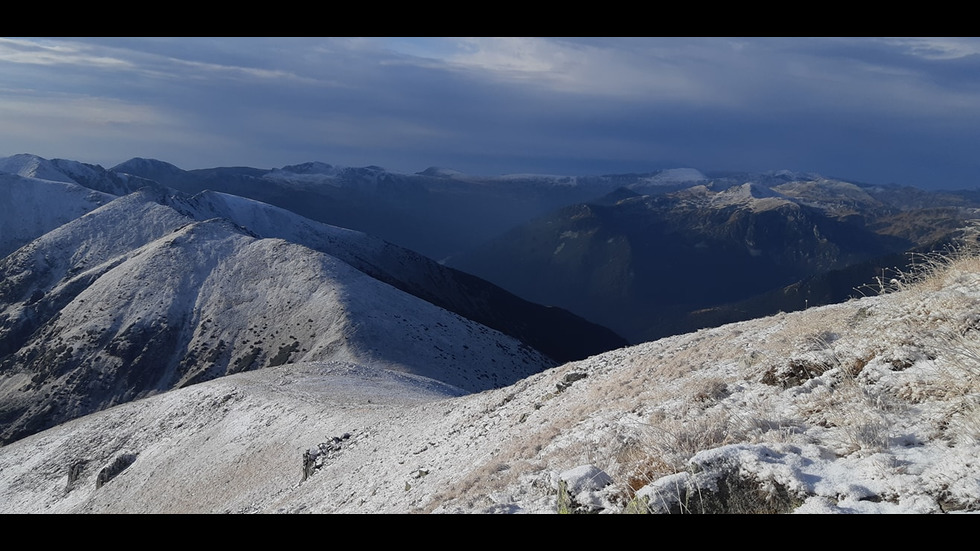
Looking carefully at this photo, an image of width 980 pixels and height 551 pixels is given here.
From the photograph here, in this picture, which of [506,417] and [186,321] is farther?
[186,321]

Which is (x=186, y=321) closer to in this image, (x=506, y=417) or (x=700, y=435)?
(x=506, y=417)

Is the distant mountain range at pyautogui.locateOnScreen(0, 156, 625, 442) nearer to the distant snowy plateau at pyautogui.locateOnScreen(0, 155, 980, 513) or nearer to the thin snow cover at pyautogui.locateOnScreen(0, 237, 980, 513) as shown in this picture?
the distant snowy plateau at pyautogui.locateOnScreen(0, 155, 980, 513)

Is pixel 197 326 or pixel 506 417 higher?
pixel 506 417

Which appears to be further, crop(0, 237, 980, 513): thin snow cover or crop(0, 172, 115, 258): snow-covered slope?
crop(0, 172, 115, 258): snow-covered slope

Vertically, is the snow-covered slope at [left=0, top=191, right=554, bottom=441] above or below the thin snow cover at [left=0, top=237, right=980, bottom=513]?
below

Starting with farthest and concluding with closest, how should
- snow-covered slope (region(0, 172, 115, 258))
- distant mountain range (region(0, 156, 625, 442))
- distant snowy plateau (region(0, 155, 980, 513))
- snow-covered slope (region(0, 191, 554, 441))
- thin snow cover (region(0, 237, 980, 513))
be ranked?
1. snow-covered slope (region(0, 172, 115, 258))
2. distant mountain range (region(0, 156, 625, 442))
3. snow-covered slope (region(0, 191, 554, 441))
4. distant snowy plateau (region(0, 155, 980, 513))
5. thin snow cover (region(0, 237, 980, 513))

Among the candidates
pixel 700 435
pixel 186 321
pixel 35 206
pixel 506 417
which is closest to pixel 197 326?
pixel 186 321

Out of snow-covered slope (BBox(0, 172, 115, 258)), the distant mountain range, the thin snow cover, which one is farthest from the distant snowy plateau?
snow-covered slope (BBox(0, 172, 115, 258))
